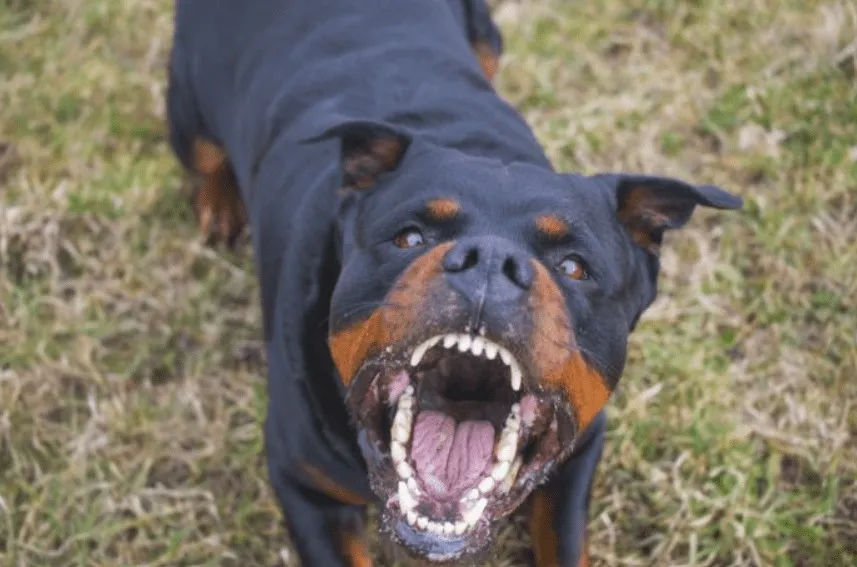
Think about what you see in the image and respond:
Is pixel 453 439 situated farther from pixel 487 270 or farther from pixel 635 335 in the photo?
pixel 635 335

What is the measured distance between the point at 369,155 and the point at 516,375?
61 centimetres

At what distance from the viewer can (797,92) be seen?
4008 mm

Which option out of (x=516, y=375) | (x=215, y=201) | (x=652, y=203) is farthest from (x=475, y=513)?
(x=215, y=201)

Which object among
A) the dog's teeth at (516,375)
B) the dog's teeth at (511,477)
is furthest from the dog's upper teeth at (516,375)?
the dog's teeth at (511,477)

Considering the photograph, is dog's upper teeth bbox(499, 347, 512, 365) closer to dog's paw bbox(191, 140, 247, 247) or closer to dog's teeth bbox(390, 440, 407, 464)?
dog's teeth bbox(390, 440, 407, 464)

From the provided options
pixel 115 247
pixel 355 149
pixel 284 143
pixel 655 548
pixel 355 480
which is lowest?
pixel 655 548

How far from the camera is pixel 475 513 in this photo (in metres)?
2.25

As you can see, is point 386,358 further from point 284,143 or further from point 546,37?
point 546,37

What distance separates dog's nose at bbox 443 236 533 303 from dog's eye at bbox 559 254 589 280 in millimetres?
150

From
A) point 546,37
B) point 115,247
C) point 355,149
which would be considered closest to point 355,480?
point 355,149

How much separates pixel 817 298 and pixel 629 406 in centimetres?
76

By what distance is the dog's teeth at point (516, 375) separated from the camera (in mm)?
2090

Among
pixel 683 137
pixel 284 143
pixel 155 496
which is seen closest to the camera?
pixel 284 143

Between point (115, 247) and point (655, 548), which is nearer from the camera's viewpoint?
point (655, 548)
